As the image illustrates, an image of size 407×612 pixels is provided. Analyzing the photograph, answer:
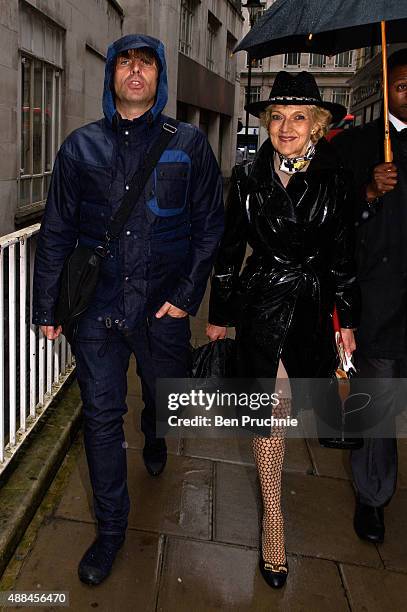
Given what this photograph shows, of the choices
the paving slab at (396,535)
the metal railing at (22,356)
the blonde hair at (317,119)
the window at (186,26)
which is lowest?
the paving slab at (396,535)

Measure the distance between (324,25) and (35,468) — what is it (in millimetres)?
2571

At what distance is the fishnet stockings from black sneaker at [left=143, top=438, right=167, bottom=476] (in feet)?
A: 2.86

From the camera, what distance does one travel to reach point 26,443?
11.6 feet

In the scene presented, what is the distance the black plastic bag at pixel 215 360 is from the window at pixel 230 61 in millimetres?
27973

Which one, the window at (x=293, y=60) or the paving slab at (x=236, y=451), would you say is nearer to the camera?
the paving slab at (x=236, y=451)

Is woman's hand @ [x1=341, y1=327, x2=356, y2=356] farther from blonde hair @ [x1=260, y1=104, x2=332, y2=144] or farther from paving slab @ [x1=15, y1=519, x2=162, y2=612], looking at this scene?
paving slab @ [x1=15, y1=519, x2=162, y2=612]

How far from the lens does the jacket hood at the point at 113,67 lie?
2635 mm

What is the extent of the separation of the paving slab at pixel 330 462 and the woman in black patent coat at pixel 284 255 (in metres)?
0.99

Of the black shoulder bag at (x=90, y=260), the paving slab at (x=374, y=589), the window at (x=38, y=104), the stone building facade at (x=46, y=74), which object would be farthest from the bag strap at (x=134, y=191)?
the window at (x=38, y=104)

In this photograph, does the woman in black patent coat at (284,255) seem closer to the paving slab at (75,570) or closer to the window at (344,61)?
the paving slab at (75,570)

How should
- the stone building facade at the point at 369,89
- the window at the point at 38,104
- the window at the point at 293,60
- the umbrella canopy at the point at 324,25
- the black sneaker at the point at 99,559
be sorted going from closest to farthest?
1. the umbrella canopy at the point at 324,25
2. the black sneaker at the point at 99,559
3. the window at the point at 38,104
4. the stone building facade at the point at 369,89
5. the window at the point at 293,60

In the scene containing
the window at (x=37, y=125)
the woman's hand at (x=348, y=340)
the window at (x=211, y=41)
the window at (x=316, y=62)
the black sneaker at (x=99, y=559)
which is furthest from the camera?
the window at (x=316, y=62)

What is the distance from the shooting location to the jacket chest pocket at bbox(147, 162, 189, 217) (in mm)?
2699

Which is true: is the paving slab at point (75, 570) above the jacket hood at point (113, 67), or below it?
below
